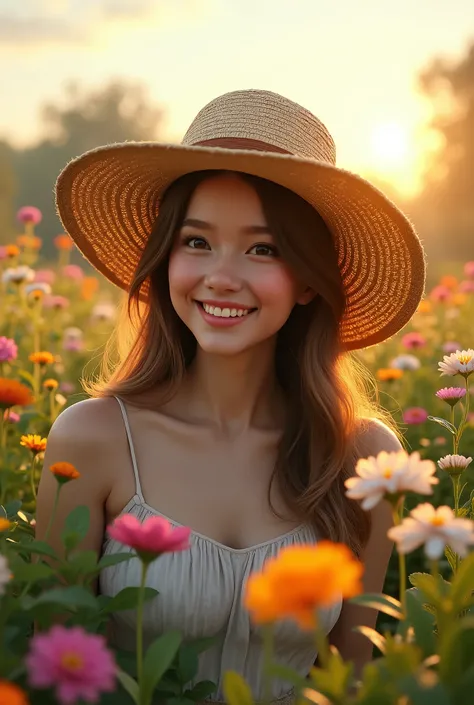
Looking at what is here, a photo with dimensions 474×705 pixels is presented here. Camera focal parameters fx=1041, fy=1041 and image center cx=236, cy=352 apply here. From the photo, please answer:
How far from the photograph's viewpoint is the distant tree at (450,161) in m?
26.9

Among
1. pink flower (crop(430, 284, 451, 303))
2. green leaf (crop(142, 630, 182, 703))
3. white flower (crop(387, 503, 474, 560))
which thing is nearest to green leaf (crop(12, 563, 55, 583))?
green leaf (crop(142, 630, 182, 703))

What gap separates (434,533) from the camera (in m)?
0.94

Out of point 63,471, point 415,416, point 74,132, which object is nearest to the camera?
point 63,471

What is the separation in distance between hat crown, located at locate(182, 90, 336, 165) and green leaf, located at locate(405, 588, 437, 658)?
39.9 inches

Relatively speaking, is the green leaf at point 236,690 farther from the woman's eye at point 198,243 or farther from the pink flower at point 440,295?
the pink flower at point 440,295

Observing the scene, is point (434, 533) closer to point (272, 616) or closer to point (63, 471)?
point (272, 616)

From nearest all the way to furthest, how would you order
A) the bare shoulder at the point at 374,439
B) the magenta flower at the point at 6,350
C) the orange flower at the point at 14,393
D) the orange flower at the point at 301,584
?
the orange flower at the point at 301,584
the orange flower at the point at 14,393
the bare shoulder at the point at 374,439
the magenta flower at the point at 6,350

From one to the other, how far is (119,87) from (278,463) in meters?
41.6

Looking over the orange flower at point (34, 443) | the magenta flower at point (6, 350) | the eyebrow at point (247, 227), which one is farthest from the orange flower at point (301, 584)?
the magenta flower at point (6, 350)

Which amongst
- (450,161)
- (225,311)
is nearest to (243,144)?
(225,311)

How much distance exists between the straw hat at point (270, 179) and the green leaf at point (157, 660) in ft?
2.93

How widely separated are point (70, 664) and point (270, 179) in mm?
1180

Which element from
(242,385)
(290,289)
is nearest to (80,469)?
(242,385)

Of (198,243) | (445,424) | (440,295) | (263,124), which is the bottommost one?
(445,424)
